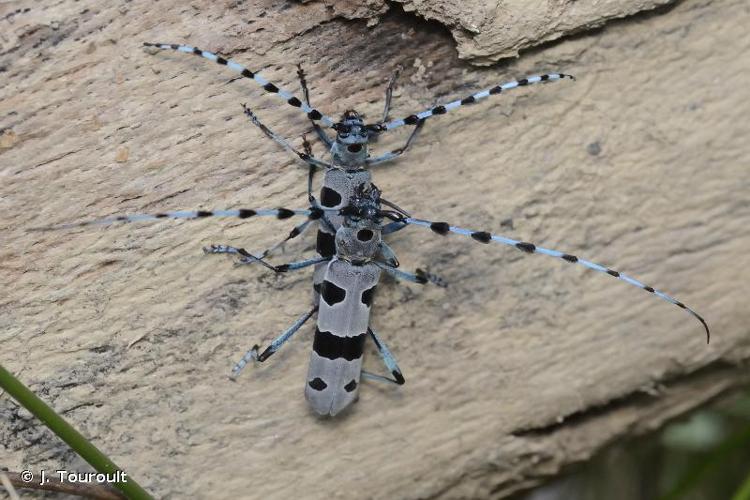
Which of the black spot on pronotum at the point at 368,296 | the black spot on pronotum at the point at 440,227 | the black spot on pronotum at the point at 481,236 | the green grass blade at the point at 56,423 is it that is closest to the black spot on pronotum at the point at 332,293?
the black spot on pronotum at the point at 368,296

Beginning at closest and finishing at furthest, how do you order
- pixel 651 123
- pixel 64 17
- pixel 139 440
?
pixel 64 17, pixel 139 440, pixel 651 123

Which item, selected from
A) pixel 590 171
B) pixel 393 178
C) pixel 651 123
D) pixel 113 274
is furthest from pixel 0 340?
pixel 651 123

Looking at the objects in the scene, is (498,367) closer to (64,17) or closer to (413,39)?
(413,39)

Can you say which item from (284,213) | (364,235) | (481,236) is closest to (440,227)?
(481,236)

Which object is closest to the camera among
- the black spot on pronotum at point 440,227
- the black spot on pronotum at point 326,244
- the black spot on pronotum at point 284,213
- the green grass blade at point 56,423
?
the green grass blade at point 56,423

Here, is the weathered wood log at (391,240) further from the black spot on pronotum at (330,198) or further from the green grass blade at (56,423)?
the green grass blade at (56,423)

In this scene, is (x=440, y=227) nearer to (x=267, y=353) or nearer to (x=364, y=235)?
(x=364, y=235)
